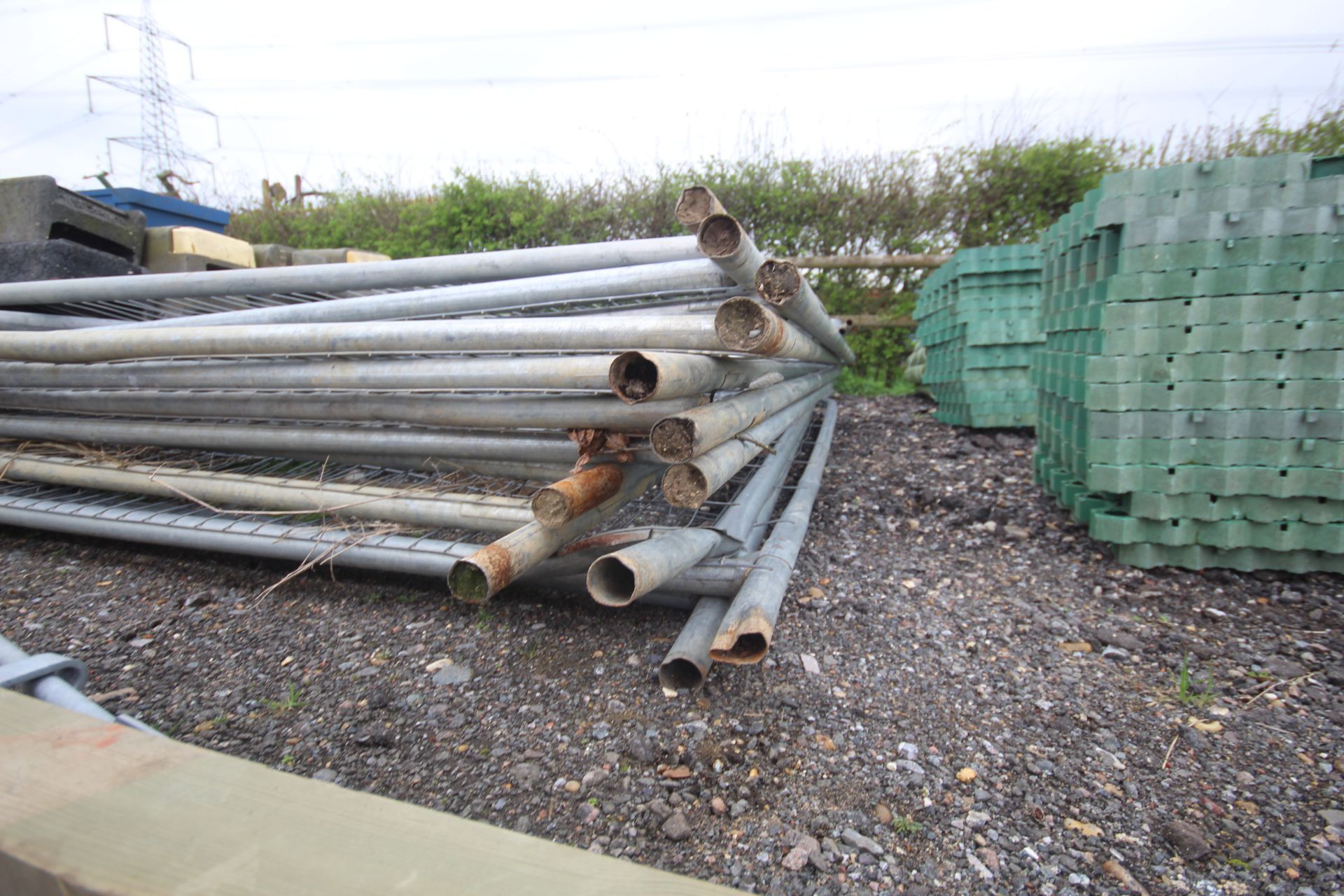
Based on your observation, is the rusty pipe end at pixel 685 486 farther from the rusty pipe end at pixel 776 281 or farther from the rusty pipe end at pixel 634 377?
the rusty pipe end at pixel 776 281

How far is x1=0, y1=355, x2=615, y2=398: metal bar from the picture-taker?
2127 mm

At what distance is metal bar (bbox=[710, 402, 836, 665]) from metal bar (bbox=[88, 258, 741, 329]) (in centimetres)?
97

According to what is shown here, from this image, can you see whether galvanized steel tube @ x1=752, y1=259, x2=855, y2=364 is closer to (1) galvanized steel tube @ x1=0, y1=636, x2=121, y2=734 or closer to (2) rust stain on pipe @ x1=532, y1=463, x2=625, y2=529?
(2) rust stain on pipe @ x1=532, y1=463, x2=625, y2=529

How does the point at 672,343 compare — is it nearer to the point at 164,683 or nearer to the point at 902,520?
the point at 164,683

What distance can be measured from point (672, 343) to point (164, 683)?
200 centimetres

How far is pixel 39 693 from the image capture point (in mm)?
1403

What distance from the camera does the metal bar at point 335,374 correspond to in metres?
2.13

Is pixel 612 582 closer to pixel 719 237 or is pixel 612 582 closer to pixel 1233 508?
pixel 719 237

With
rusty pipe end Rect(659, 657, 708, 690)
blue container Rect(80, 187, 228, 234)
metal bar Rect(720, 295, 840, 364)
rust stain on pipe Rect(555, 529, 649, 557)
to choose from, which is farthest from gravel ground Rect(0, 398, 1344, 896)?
blue container Rect(80, 187, 228, 234)

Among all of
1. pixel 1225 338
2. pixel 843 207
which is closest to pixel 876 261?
pixel 843 207

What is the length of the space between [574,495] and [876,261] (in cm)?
691

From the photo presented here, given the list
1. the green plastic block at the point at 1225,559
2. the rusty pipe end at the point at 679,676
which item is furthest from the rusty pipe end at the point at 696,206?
the green plastic block at the point at 1225,559

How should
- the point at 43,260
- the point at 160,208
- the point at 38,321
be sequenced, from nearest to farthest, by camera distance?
the point at 38,321
the point at 43,260
the point at 160,208

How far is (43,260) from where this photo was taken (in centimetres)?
409
